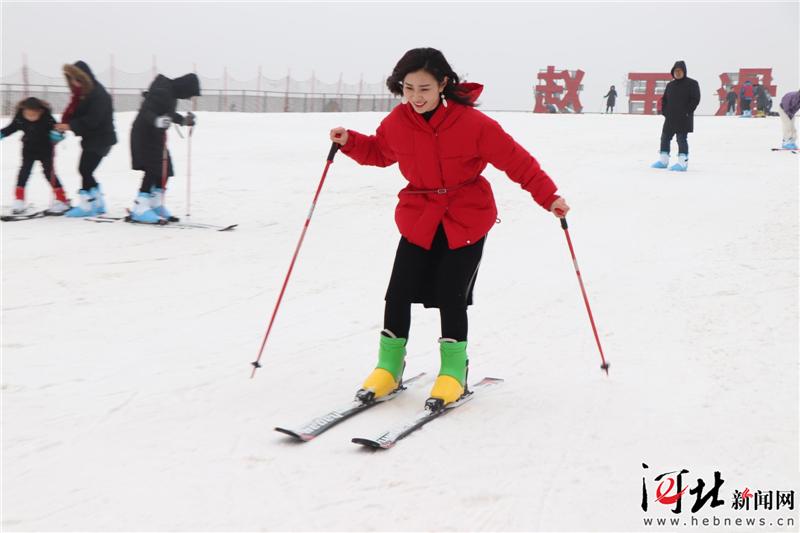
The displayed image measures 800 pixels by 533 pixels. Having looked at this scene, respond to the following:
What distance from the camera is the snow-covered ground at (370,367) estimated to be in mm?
2848

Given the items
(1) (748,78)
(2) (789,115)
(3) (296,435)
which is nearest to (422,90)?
(3) (296,435)

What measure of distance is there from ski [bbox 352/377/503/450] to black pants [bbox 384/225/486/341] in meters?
0.31

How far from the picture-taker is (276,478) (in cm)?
296

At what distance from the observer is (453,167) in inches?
144

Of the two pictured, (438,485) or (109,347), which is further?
(109,347)

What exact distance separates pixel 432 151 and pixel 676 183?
801cm

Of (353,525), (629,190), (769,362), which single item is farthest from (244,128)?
(353,525)

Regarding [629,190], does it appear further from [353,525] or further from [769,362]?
[353,525]

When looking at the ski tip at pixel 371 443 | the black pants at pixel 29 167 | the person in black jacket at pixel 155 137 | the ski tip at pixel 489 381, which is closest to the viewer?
the ski tip at pixel 371 443

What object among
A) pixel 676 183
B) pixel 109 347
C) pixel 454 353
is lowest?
pixel 109 347

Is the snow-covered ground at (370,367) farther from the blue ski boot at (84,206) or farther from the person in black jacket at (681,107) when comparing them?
the person in black jacket at (681,107)

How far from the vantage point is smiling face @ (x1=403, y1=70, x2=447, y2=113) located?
11.6 feet

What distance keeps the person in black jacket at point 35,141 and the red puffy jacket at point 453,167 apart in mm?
6216

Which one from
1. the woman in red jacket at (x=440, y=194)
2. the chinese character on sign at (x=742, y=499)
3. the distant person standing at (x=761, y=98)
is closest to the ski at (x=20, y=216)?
the woman in red jacket at (x=440, y=194)
